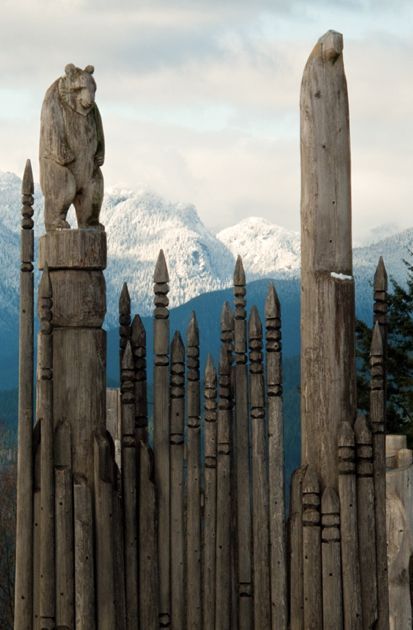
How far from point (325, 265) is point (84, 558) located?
2160 millimetres

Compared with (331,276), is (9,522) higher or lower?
lower

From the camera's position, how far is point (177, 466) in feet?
26.3

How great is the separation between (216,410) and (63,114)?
6.45 feet

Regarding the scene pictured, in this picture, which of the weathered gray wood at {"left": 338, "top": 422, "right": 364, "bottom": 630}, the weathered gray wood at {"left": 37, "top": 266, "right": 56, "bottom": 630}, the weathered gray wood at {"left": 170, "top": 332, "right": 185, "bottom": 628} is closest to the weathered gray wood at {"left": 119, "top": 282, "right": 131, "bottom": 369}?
the weathered gray wood at {"left": 170, "top": 332, "right": 185, "bottom": 628}

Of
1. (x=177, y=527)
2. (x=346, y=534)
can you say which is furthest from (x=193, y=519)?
(x=346, y=534)

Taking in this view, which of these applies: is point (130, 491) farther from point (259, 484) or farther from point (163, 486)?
point (259, 484)

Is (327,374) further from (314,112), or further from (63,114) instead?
(63,114)

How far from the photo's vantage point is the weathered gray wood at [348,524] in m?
7.76

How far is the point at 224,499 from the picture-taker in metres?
7.93

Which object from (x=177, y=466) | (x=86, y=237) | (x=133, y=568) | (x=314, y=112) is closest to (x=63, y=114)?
(x=86, y=237)

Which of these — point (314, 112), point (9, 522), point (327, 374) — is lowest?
point (9, 522)

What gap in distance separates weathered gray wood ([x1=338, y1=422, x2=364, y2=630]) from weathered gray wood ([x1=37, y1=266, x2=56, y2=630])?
64.8 inches

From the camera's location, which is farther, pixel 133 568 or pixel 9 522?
pixel 9 522

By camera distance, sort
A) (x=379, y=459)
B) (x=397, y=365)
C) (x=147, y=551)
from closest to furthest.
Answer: (x=379, y=459) < (x=147, y=551) < (x=397, y=365)
